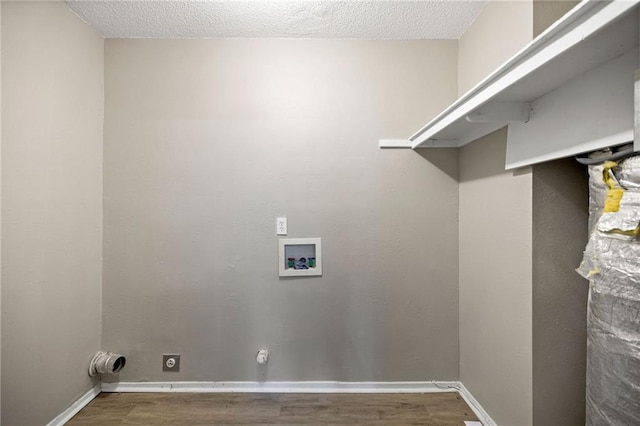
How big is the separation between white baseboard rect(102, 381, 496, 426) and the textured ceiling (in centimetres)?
241

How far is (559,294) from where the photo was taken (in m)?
1.23

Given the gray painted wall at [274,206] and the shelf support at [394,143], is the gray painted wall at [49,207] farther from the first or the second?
the shelf support at [394,143]

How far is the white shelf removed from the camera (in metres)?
0.66

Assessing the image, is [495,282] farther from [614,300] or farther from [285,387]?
[285,387]

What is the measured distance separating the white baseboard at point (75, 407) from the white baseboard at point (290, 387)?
0.20 ft

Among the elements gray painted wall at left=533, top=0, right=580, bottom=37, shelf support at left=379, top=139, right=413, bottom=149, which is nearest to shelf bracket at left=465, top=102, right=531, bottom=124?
gray painted wall at left=533, top=0, right=580, bottom=37

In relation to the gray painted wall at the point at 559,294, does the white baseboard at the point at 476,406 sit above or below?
below

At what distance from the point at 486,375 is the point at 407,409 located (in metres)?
0.52

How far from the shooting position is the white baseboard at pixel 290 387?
1.80 m

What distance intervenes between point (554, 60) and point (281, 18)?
4.93 ft

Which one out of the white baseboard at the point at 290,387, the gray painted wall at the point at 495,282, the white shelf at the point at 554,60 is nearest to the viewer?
the white shelf at the point at 554,60

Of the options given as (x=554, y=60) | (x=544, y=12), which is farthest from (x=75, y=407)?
(x=544, y=12)

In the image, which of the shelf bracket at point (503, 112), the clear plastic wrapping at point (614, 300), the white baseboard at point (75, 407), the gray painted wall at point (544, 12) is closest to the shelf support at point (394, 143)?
A: the shelf bracket at point (503, 112)

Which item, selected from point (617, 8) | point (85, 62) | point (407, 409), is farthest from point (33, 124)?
point (407, 409)
